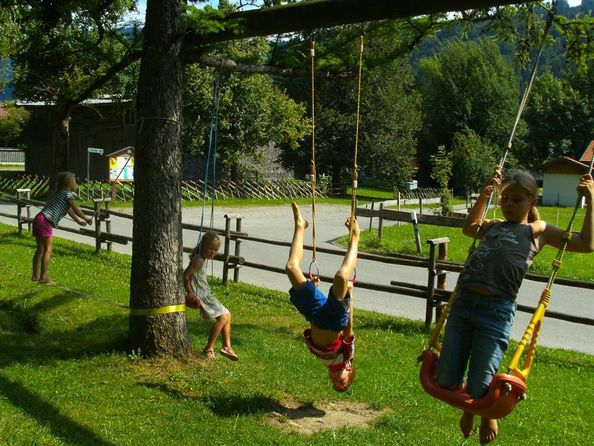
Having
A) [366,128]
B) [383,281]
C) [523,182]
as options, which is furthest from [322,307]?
[366,128]

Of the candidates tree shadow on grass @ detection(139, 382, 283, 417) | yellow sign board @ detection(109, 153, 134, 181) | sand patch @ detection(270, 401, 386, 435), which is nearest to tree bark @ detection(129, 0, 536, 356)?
tree shadow on grass @ detection(139, 382, 283, 417)

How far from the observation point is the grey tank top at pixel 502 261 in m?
4.96

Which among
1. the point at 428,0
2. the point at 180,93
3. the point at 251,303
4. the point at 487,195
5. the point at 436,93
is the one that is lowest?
the point at 251,303

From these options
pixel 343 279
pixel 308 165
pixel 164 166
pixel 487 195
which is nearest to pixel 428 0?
pixel 487 195

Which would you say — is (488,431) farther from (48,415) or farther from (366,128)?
(366,128)

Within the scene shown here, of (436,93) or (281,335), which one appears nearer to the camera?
(281,335)

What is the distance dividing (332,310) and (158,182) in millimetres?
2677

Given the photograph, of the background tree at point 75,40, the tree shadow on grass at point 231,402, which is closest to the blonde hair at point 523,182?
the tree shadow on grass at point 231,402

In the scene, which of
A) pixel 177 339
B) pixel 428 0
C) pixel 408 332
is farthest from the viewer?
pixel 408 332

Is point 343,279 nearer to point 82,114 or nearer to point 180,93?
point 180,93

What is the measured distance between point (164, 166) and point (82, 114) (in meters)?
35.7

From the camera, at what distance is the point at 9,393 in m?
6.69

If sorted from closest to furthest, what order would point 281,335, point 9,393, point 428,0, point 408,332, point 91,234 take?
point 428,0 → point 9,393 → point 281,335 → point 408,332 → point 91,234

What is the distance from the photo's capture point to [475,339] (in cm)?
502
